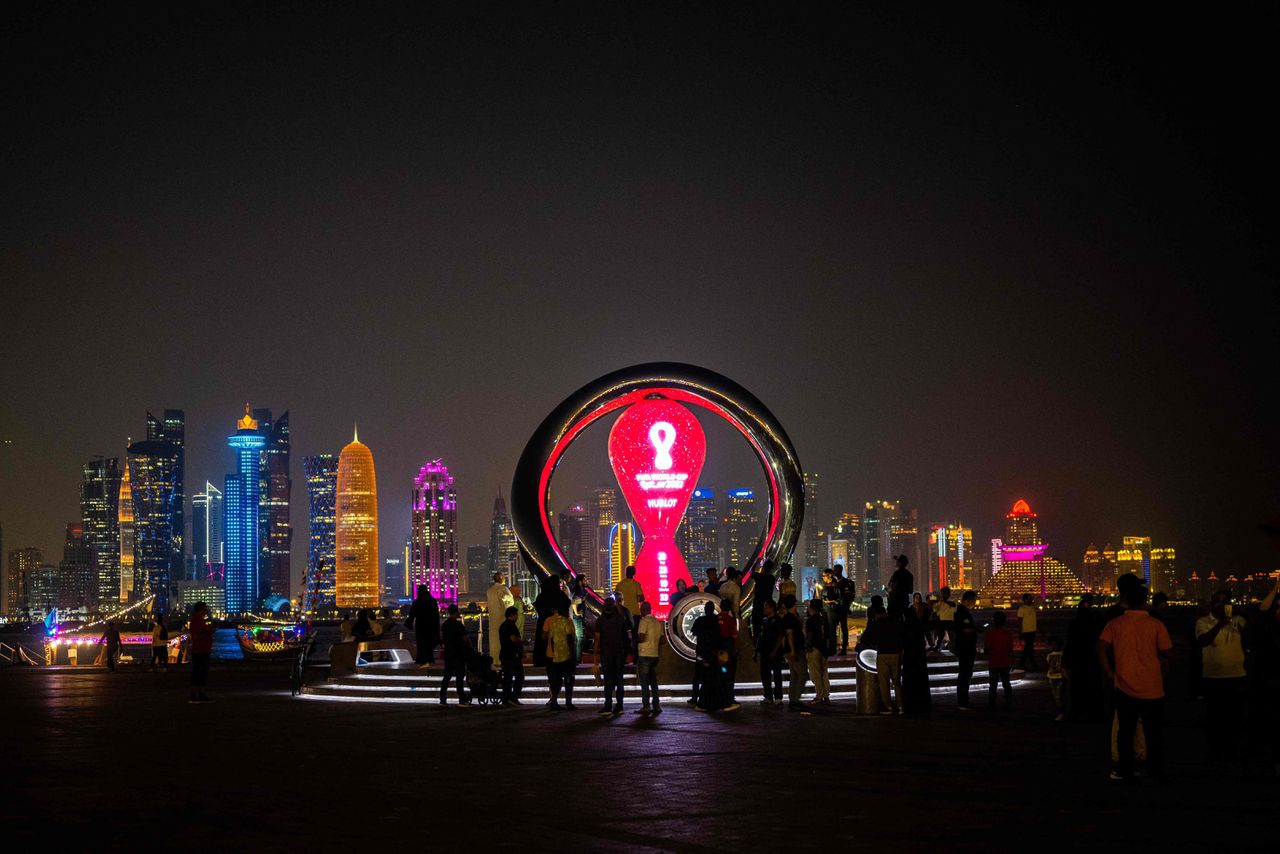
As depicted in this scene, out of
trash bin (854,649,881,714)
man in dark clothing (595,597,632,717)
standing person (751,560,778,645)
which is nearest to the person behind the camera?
trash bin (854,649,881,714)

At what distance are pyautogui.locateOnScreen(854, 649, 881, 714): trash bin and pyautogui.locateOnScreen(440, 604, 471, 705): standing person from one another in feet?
18.1

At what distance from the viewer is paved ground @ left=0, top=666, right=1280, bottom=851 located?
9.29 m

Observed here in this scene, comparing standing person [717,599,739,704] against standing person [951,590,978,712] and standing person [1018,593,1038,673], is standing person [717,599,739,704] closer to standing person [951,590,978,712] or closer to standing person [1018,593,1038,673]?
standing person [951,590,978,712]

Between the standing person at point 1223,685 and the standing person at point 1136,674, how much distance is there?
1768mm

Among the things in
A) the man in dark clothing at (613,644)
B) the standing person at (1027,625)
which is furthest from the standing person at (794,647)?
the standing person at (1027,625)

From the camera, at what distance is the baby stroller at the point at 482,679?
68.0ft

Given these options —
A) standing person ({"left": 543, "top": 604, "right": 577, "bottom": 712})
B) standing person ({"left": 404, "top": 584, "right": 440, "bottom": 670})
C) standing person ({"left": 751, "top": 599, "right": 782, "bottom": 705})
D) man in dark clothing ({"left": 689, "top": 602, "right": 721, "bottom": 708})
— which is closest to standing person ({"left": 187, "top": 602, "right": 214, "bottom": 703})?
standing person ({"left": 404, "top": 584, "right": 440, "bottom": 670})

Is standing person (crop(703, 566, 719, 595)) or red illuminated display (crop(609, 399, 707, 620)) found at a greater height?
red illuminated display (crop(609, 399, 707, 620))

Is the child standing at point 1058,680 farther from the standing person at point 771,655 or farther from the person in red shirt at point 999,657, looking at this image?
the standing person at point 771,655

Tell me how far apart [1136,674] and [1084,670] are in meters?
6.18

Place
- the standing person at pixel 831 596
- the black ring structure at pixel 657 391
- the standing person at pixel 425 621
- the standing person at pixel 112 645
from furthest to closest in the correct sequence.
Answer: the standing person at pixel 112 645 → the black ring structure at pixel 657 391 → the standing person at pixel 831 596 → the standing person at pixel 425 621

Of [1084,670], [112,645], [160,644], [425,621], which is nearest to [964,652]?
[1084,670]

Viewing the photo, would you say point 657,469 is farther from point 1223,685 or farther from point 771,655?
point 1223,685

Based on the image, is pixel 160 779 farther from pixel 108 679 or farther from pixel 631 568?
pixel 108 679
